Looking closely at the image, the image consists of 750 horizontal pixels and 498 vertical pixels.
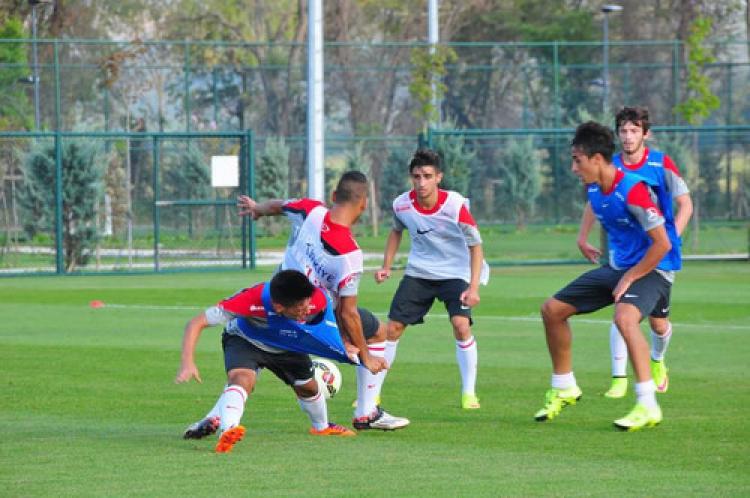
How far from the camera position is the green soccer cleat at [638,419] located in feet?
32.7

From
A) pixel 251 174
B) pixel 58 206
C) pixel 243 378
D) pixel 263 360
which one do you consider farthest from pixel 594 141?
pixel 58 206

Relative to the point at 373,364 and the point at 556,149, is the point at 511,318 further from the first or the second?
the point at 556,149

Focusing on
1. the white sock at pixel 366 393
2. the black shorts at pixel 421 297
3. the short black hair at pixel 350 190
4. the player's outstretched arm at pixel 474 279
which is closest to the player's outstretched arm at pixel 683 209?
the player's outstretched arm at pixel 474 279

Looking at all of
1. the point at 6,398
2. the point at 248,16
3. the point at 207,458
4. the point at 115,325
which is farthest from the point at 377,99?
the point at 207,458

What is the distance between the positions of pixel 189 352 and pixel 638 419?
2.95 m

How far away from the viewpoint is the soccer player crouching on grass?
29.6ft

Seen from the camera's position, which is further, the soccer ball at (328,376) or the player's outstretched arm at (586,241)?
the player's outstretched arm at (586,241)

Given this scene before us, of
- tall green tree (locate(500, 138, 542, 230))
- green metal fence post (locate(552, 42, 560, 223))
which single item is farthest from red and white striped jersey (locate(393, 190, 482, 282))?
tall green tree (locate(500, 138, 542, 230))

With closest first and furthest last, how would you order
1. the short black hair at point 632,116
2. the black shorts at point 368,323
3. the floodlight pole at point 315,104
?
1. the black shorts at point 368,323
2. the short black hair at point 632,116
3. the floodlight pole at point 315,104

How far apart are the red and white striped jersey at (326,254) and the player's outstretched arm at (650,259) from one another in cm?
181

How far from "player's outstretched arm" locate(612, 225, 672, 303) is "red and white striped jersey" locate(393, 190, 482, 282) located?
152cm

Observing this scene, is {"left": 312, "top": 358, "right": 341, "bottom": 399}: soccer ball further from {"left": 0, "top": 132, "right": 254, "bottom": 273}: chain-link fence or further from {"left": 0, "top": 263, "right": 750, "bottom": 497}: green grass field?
{"left": 0, "top": 132, "right": 254, "bottom": 273}: chain-link fence

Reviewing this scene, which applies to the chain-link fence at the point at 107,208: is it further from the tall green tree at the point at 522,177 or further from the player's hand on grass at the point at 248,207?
the player's hand on grass at the point at 248,207

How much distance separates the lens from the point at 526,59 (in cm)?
5241
